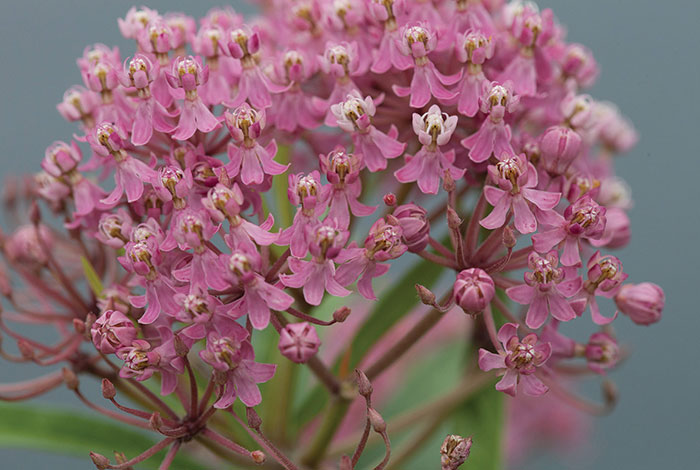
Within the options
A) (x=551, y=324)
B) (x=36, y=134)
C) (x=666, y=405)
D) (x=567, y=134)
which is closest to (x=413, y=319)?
(x=551, y=324)

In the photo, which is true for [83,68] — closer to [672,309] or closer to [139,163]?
[139,163]

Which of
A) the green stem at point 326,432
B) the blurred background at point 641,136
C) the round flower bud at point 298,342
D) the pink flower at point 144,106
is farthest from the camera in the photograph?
the blurred background at point 641,136

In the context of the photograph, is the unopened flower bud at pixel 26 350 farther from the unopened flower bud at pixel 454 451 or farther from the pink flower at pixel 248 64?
the unopened flower bud at pixel 454 451

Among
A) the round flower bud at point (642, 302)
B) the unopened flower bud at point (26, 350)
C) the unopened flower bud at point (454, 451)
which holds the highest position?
the round flower bud at point (642, 302)

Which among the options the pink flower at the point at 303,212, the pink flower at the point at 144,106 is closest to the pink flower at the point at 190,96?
the pink flower at the point at 144,106

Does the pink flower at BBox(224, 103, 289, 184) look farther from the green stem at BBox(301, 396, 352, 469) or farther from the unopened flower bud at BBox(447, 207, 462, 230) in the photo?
the green stem at BBox(301, 396, 352, 469)

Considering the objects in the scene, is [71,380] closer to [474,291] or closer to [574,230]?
[474,291]
